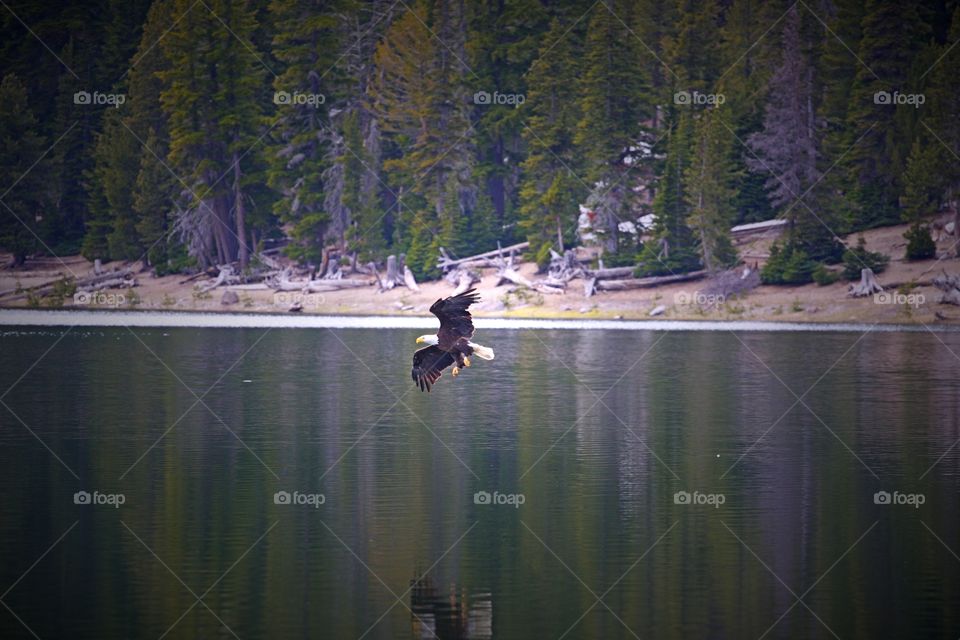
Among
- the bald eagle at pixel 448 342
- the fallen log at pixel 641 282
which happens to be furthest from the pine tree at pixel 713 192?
the bald eagle at pixel 448 342

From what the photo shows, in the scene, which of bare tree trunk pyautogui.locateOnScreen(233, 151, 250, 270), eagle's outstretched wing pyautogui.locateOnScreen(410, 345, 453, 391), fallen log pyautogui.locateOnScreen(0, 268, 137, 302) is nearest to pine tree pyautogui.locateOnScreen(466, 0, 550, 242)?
bare tree trunk pyautogui.locateOnScreen(233, 151, 250, 270)

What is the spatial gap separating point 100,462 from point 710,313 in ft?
149

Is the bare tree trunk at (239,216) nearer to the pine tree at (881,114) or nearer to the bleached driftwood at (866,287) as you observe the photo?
the pine tree at (881,114)

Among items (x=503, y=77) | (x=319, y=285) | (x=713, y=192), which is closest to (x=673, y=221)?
(x=713, y=192)

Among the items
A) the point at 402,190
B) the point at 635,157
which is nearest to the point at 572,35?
the point at 635,157

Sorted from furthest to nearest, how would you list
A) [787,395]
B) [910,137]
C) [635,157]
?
[635,157] < [910,137] < [787,395]

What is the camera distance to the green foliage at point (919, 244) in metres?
68.6

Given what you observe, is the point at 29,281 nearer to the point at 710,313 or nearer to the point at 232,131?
the point at 232,131

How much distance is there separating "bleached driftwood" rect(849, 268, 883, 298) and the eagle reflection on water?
169 ft

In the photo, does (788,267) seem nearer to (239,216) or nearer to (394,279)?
(394,279)

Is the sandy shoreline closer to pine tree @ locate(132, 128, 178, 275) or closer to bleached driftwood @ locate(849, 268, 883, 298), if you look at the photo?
bleached driftwood @ locate(849, 268, 883, 298)

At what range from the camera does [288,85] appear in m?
82.4

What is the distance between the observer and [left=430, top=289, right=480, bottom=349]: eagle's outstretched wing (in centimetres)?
2348

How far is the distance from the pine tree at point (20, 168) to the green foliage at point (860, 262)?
4677cm
